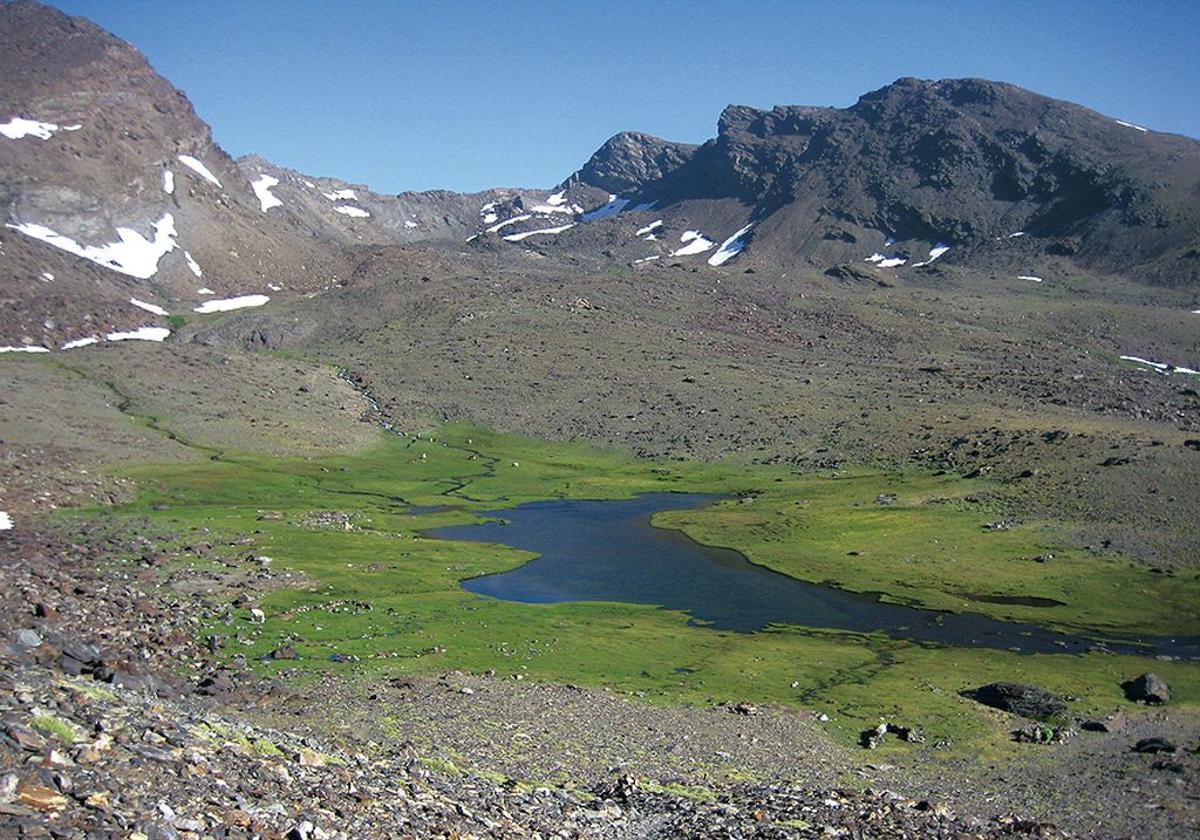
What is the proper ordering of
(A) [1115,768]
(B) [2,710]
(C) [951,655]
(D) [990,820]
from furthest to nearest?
(C) [951,655] < (A) [1115,768] < (D) [990,820] < (B) [2,710]

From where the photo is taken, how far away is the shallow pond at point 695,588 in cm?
5988

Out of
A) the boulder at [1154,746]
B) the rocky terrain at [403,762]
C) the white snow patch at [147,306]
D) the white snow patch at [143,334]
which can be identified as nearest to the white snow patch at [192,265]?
the white snow patch at [147,306]

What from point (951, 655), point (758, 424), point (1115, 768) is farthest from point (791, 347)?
point (1115, 768)

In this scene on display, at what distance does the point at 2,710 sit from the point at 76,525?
179 ft

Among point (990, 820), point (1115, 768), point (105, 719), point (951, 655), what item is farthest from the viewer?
→ point (951, 655)

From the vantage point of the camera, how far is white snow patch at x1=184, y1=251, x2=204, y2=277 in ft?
647

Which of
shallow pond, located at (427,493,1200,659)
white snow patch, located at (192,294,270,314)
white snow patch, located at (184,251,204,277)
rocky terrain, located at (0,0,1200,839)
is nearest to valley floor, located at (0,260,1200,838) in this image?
rocky terrain, located at (0,0,1200,839)

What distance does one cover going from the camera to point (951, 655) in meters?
55.2

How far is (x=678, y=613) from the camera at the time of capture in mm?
63594

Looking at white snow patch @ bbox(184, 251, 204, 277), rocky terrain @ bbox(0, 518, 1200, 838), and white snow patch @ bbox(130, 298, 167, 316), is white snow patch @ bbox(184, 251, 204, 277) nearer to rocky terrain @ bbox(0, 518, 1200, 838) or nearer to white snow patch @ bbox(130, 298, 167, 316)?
white snow patch @ bbox(130, 298, 167, 316)

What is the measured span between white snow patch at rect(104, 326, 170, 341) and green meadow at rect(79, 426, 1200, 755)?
60.4 m

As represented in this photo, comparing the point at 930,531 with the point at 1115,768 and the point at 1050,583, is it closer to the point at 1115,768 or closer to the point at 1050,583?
the point at 1050,583

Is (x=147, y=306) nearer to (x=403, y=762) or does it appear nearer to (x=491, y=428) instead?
(x=491, y=428)

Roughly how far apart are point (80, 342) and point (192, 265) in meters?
45.9
